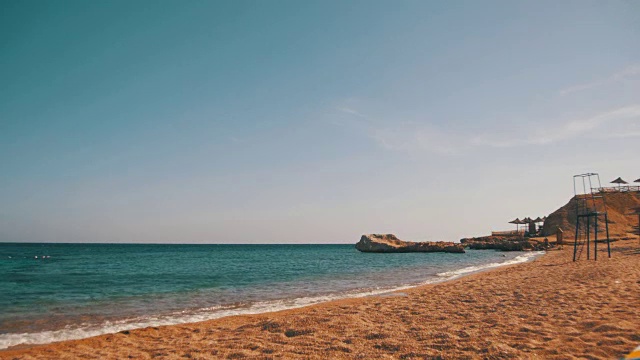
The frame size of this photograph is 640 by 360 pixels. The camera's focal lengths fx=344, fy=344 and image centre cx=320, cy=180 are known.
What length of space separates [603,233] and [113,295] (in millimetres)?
60482

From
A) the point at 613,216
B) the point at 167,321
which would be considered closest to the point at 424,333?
the point at 167,321

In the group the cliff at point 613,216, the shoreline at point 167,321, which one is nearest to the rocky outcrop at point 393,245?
the cliff at point 613,216

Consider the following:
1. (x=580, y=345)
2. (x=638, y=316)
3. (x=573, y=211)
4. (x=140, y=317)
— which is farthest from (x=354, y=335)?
(x=573, y=211)

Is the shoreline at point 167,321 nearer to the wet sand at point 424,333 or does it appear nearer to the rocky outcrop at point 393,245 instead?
the wet sand at point 424,333

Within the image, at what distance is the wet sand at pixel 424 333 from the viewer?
5.77m

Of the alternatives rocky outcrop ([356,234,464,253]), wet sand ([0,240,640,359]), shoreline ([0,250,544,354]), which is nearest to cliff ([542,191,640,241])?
rocky outcrop ([356,234,464,253])

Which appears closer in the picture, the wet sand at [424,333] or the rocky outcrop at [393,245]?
the wet sand at [424,333]

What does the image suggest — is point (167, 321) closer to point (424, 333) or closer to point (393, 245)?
point (424, 333)

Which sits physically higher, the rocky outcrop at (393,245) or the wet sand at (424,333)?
the wet sand at (424,333)

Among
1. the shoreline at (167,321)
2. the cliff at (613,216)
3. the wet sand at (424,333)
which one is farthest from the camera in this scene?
the cliff at (613,216)

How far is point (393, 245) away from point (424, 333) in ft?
189

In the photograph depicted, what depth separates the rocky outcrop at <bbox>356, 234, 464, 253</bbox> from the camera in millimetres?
60866

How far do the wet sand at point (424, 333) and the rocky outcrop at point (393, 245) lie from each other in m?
51.2

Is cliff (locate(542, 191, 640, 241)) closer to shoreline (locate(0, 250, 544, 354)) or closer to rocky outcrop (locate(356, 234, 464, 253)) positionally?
rocky outcrop (locate(356, 234, 464, 253))
